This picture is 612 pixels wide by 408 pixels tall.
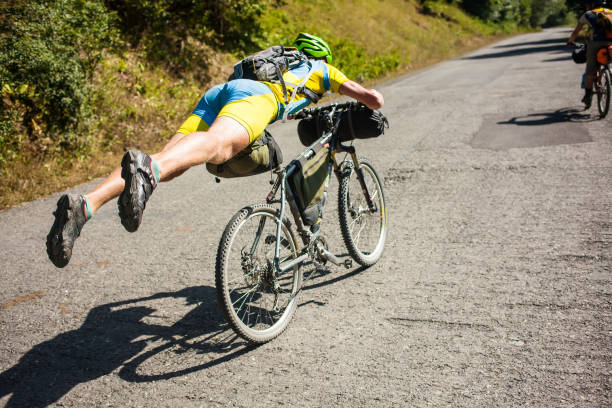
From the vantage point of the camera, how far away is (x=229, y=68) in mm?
14055

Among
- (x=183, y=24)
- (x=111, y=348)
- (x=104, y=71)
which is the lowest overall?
(x=111, y=348)

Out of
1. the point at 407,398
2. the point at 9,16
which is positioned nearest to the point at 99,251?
the point at 407,398

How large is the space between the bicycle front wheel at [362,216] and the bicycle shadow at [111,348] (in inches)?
48.3

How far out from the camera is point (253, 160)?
3318 millimetres

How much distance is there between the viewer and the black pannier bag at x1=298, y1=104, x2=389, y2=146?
3.88m

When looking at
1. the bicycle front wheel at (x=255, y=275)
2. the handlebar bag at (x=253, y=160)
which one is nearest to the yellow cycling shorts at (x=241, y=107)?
the handlebar bag at (x=253, y=160)

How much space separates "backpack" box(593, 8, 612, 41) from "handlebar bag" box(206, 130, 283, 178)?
778cm

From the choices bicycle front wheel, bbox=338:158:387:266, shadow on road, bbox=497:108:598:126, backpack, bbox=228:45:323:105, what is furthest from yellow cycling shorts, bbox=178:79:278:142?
shadow on road, bbox=497:108:598:126

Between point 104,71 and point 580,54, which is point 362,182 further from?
point 104,71

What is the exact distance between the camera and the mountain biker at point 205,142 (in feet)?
7.98

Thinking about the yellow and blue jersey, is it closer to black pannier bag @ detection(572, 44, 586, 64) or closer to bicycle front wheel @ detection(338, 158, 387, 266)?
bicycle front wheel @ detection(338, 158, 387, 266)

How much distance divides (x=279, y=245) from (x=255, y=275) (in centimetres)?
26

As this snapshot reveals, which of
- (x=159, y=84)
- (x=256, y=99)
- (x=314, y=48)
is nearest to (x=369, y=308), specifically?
(x=256, y=99)

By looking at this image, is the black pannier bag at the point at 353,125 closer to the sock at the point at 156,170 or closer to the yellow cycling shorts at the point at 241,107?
the yellow cycling shorts at the point at 241,107
